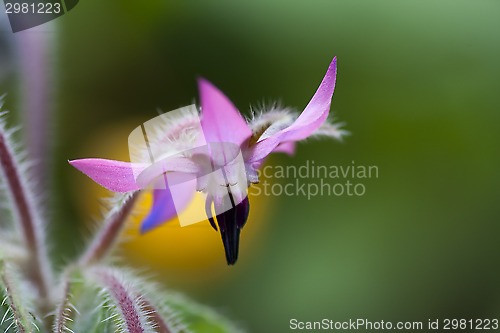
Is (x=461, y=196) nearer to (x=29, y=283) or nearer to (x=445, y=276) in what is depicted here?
(x=445, y=276)

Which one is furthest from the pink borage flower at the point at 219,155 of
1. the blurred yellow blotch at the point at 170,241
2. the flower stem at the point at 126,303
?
the blurred yellow blotch at the point at 170,241

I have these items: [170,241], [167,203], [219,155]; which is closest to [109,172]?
[219,155]

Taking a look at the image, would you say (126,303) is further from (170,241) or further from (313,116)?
(170,241)

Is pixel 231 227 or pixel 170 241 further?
pixel 170 241

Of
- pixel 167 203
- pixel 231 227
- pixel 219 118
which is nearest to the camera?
pixel 219 118

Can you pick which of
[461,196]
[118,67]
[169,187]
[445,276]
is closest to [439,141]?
[461,196]

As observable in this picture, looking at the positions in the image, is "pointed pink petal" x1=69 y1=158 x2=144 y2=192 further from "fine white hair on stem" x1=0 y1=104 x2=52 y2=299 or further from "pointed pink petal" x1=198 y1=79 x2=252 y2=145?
"fine white hair on stem" x1=0 y1=104 x2=52 y2=299

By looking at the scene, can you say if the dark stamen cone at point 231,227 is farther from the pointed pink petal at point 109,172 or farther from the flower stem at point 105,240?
the flower stem at point 105,240
